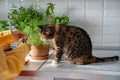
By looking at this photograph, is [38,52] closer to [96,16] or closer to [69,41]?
[69,41]

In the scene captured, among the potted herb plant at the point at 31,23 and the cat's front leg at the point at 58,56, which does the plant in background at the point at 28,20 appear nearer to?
the potted herb plant at the point at 31,23

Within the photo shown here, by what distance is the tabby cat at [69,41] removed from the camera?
43.9 inches

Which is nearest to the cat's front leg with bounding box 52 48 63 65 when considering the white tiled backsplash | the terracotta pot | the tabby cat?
the tabby cat

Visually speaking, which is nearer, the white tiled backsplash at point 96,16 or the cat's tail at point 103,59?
the cat's tail at point 103,59

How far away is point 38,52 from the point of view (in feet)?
3.98

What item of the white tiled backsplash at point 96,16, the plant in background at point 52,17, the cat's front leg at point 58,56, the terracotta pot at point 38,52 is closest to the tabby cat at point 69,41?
the cat's front leg at point 58,56

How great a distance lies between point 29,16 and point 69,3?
0.29 metres

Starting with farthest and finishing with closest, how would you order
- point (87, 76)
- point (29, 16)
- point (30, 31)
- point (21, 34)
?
point (29, 16) → point (30, 31) → point (21, 34) → point (87, 76)

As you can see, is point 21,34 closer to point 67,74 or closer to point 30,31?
point 30,31

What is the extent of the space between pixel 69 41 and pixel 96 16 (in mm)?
409

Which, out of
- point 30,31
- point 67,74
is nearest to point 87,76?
point 67,74

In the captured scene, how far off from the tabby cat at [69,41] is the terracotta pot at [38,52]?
102 mm

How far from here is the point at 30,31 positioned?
1205 mm

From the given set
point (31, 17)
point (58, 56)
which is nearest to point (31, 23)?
point (31, 17)
